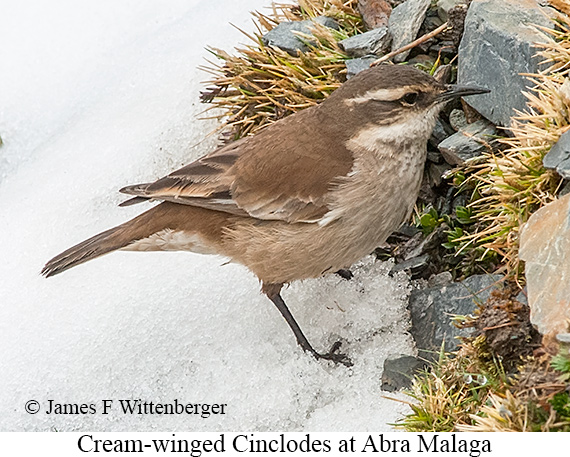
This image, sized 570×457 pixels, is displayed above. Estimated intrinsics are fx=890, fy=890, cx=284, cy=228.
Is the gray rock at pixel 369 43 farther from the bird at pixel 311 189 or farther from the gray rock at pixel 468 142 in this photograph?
the gray rock at pixel 468 142

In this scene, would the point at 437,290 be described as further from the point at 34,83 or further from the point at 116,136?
the point at 34,83

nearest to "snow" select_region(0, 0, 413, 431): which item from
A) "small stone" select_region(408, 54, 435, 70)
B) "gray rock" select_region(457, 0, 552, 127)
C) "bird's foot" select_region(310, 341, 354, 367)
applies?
"bird's foot" select_region(310, 341, 354, 367)

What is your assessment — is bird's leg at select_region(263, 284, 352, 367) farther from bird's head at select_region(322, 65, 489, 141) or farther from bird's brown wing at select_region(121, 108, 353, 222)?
bird's head at select_region(322, 65, 489, 141)

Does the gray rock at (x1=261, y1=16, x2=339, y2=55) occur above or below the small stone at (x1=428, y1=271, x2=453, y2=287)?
above

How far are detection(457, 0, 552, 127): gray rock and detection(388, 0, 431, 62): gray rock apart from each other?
56cm

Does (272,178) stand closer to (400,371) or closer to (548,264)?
(400,371)

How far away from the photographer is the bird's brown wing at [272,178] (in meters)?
6.13

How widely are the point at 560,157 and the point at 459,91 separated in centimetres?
112

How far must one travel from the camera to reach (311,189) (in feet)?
20.1

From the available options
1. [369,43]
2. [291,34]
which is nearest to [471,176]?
[369,43]

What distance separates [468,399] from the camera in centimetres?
490

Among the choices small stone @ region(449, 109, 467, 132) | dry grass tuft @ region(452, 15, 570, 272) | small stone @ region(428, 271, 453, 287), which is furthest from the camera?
small stone @ region(449, 109, 467, 132)

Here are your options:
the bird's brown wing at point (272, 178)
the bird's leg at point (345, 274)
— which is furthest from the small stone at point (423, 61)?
the bird's leg at point (345, 274)

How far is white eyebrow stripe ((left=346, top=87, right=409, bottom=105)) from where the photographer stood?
19.7 ft
